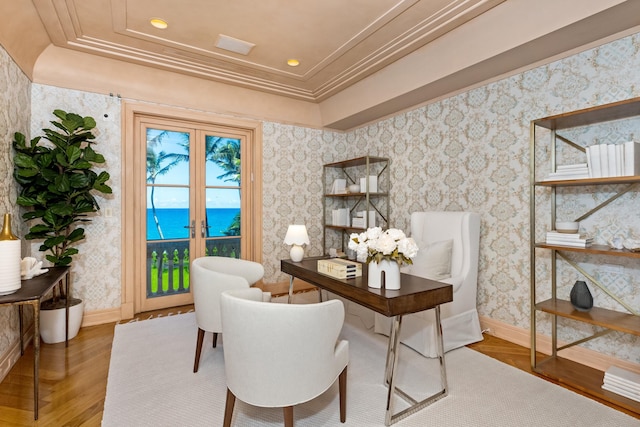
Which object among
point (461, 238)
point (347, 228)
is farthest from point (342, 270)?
point (347, 228)

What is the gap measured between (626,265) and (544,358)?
0.96m

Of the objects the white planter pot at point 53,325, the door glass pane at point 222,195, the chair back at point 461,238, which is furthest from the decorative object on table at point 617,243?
the white planter pot at point 53,325

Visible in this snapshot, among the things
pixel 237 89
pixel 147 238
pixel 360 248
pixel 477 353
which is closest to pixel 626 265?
pixel 477 353

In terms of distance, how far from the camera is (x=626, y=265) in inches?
91.6

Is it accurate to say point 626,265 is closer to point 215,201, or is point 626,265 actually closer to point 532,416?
point 532,416

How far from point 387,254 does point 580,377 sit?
1.78 meters

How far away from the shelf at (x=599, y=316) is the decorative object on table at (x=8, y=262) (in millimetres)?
3574

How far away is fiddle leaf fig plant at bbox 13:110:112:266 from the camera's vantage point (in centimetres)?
278

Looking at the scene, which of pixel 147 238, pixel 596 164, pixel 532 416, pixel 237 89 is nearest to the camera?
pixel 532 416

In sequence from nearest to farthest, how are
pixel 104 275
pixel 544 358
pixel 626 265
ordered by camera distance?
pixel 626 265 → pixel 544 358 → pixel 104 275

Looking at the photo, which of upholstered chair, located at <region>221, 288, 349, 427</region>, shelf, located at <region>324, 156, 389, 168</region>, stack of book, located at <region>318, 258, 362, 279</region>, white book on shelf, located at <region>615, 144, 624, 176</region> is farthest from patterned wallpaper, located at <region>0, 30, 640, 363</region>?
upholstered chair, located at <region>221, 288, 349, 427</region>

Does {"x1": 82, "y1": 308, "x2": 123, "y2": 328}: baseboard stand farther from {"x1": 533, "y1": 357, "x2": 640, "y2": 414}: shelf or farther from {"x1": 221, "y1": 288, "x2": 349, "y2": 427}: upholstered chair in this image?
{"x1": 533, "y1": 357, "x2": 640, "y2": 414}: shelf

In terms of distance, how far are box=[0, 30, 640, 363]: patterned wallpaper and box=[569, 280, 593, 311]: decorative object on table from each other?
Result: 0.25m

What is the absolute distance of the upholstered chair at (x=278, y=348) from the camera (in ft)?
4.74
